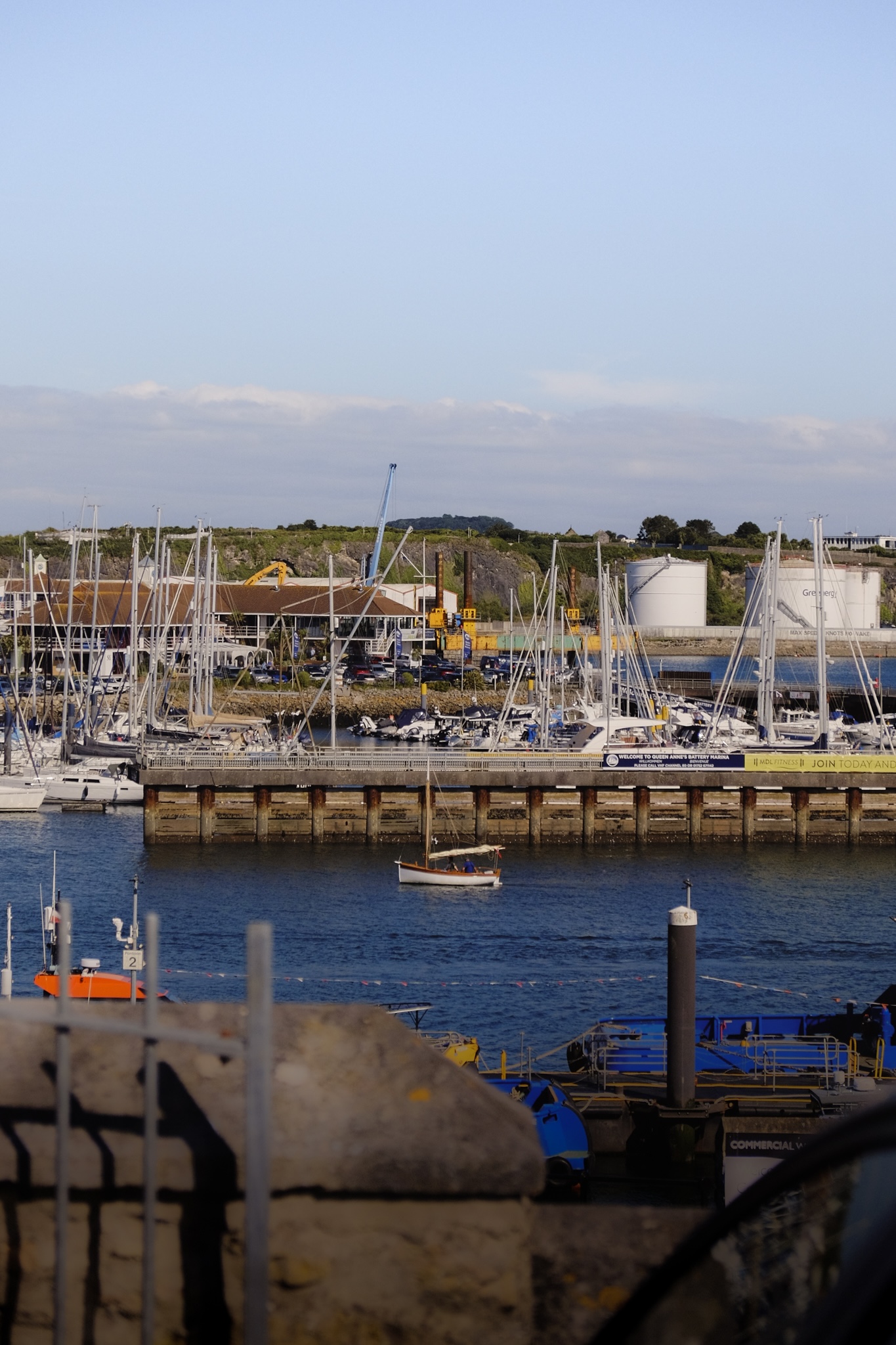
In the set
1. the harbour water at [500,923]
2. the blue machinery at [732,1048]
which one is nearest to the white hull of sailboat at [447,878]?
the harbour water at [500,923]

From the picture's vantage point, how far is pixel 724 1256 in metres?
A: 2.18

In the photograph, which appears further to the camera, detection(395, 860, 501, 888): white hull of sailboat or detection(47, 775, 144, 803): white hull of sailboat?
detection(47, 775, 144, 803): white hull of sailboat

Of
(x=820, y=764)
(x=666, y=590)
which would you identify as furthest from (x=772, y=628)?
(x=666, y=590)

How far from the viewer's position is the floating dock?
44938 mm

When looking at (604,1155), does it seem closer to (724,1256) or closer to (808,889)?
(724,1256)

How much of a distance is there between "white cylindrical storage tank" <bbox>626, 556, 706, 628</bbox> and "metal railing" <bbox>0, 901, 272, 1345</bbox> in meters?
140

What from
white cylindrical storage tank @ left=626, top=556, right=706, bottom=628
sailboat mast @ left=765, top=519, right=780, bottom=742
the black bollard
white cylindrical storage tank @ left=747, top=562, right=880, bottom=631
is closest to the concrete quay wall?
sailboat mast @ left=765, top=519, right=780, bottom=742

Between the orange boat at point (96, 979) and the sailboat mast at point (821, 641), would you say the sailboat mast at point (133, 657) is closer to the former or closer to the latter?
the sailboat mast at point (821, 641)

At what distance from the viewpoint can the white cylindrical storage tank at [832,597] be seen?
115625 millimetres

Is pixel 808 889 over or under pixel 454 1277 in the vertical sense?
under

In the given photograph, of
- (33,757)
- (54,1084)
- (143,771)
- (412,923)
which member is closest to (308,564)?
(33,757)

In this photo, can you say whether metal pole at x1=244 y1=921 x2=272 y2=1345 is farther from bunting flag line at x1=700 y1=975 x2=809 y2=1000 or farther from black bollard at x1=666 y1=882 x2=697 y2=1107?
bunting flag line at x1=700 y1=975 x2=809 y2=1000

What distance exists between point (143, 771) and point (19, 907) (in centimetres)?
947

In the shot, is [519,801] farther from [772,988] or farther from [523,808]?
[772,988]
